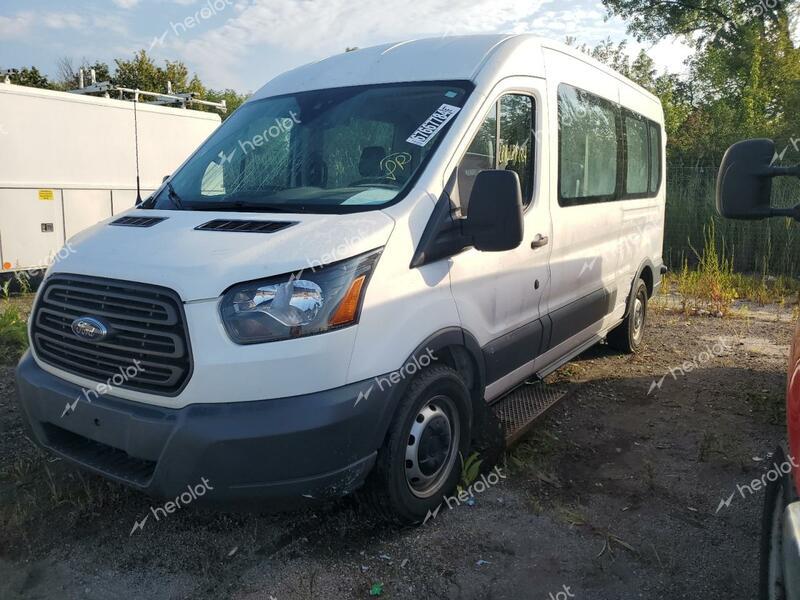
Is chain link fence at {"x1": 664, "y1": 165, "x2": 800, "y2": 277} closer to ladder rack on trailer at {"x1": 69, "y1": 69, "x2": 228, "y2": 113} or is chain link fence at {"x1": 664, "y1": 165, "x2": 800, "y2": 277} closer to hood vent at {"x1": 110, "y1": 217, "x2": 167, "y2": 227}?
ladder rack on trailer at {"x1": 69, "y1": 69, "x2": 228, "y2": 113}

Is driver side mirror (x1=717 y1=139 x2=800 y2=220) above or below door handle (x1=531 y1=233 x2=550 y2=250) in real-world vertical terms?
above

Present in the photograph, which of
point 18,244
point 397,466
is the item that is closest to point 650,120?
point 397,466

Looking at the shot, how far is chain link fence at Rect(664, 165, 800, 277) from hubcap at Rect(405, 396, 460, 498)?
9240 mm

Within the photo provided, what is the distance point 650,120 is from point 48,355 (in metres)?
5.86

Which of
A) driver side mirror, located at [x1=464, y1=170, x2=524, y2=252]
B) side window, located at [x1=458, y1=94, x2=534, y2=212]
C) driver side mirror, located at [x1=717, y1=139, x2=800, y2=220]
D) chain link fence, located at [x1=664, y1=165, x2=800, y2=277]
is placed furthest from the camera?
chain link fence, located at [x1=664, y1=165, x2=800, y2=277]

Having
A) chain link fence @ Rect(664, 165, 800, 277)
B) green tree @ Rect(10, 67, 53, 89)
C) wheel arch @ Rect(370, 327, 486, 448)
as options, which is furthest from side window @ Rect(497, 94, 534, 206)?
green tree @ Rect(10, 67, 53, 89)

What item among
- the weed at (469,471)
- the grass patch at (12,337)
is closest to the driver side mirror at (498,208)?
the weed at (469,471)

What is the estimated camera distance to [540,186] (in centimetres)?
391

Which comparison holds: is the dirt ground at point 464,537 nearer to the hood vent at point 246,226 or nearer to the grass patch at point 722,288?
the hood vent at point 246,226

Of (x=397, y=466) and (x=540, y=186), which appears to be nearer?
(x=397, y=466)

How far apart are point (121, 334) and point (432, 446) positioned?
1501 millimetres

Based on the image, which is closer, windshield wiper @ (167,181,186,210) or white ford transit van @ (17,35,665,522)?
white ford transit van @ (17,35,665,522)

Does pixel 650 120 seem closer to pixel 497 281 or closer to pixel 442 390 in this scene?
pixel 497 281

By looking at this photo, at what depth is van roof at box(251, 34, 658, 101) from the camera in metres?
3.53
